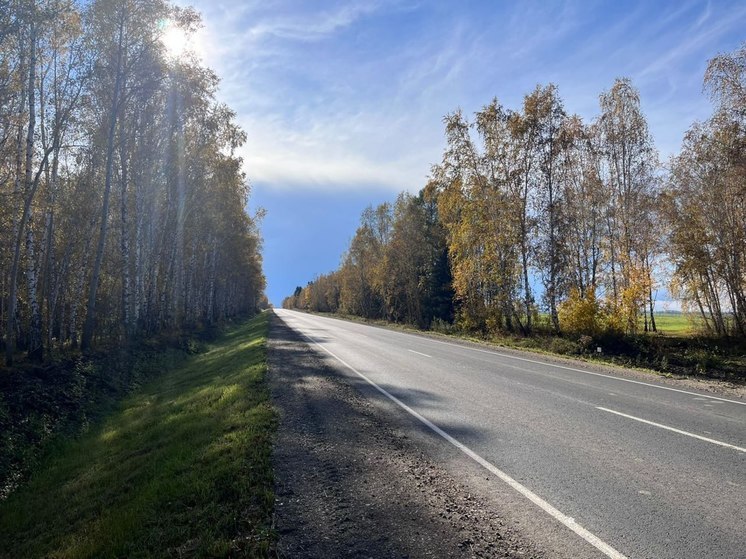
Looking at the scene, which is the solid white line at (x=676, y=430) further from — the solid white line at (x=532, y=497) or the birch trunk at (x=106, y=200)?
the birch trunk at (x=106, y=200)

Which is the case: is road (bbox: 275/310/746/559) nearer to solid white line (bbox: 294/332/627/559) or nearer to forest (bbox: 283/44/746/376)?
solid white line (bbox: 294/332/627/559)

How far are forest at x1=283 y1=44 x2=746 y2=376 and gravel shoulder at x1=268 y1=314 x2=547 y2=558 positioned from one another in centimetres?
1670

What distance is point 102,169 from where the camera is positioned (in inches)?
851

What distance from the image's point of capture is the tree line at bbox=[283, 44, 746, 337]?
18.8m

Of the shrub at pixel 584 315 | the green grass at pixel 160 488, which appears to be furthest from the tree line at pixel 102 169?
the shrub at pixel 584 315

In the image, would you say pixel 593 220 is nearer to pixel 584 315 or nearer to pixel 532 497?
pixel 584 315

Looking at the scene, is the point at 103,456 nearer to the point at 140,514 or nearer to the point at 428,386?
the point at 140,514

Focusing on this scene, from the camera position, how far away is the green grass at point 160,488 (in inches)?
156

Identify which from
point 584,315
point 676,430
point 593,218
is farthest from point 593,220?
point 676,430

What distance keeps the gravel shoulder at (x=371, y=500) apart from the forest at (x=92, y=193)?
5418 millimetres

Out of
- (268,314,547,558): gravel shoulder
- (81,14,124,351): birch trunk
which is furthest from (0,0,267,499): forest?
(268,314,547,558): gravel shoulder

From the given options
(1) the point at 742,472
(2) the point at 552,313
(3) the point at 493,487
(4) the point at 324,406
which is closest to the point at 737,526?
(1) the point at 742,472

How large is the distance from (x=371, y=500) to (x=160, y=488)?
104 inches

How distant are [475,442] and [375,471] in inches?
67.2
